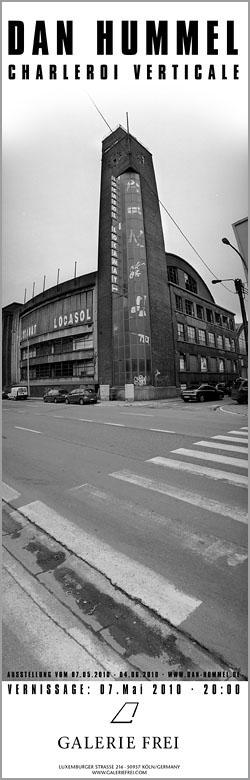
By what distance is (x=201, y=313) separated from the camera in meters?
39.0

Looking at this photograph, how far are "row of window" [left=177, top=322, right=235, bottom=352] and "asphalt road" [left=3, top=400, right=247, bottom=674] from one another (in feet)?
91.5

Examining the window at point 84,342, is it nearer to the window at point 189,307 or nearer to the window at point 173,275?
the window at point 189,307

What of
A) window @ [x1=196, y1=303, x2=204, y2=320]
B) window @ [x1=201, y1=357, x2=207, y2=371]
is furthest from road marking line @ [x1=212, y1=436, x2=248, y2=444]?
window @ [x1=196, y1=303, x2=204, y2=320]

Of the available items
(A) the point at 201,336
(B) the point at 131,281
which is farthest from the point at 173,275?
(B) the point at 131,281

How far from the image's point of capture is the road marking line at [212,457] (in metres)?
5.60

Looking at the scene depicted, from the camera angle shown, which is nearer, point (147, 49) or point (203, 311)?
point (147, 49)

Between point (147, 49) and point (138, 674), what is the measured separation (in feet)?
18.4

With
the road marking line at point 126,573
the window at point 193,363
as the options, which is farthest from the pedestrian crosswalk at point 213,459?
the window at point 193,363

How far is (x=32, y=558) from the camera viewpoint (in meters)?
2.99

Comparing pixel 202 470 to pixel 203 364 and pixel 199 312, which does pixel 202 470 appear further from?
pixel 199 312

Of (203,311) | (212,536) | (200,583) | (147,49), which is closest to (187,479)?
(212,536)

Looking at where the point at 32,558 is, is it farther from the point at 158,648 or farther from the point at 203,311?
the point at 203,311

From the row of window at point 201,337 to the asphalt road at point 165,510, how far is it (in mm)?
27885

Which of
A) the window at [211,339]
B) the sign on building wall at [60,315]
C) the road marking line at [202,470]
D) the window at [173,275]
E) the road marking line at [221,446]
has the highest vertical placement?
the window at [173,275]
